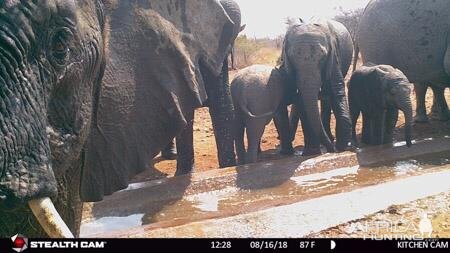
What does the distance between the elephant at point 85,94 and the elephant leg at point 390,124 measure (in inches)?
144

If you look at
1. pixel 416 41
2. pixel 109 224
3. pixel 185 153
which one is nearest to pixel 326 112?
pixel 416 41

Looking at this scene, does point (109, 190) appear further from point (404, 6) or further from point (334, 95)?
point (404, 6)

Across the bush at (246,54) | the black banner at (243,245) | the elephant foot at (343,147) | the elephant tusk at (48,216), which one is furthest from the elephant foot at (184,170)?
the bush at (246,54)

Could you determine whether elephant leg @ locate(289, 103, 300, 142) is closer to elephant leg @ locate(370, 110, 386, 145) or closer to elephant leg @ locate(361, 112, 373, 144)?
elephant leg @ locate(361, 112, 373, 144)

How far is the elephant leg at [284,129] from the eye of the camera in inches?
274

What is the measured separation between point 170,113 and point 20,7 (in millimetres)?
1373

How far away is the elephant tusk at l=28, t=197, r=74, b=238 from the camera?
173 cm

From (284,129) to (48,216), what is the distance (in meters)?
5.38

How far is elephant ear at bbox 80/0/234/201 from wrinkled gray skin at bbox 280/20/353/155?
128 inches

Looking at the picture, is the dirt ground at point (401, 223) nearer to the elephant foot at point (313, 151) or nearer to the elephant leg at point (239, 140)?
the elephant foot at point (313, 151)

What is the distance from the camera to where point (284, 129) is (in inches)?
275

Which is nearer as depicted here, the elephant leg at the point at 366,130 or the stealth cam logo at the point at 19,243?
the stealth cam logo at the point at 19,243

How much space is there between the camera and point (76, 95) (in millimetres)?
2047

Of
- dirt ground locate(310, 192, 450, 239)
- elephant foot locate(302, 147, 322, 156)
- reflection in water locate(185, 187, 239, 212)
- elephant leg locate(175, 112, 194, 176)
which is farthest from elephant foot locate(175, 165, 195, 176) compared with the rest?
dirt ground locate(310, 192, 450, 239)
